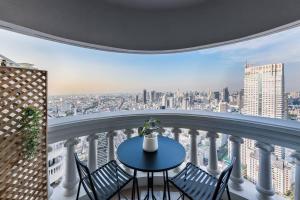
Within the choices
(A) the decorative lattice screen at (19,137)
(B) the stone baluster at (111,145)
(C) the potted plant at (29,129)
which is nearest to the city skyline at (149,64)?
(A) the decorative lattice screen at (19,137)

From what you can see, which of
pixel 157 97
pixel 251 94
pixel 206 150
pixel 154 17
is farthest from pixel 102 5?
pixel 206 150

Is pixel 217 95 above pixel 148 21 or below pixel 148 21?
below

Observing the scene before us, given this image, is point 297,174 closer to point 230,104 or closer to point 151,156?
point 230,104

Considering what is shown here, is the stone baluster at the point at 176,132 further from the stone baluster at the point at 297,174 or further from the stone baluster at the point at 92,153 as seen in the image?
the stone baluster at the point at 297,174

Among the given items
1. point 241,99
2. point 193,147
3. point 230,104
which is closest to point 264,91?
point 241,99

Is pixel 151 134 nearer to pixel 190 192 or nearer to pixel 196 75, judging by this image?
pixel 190 192

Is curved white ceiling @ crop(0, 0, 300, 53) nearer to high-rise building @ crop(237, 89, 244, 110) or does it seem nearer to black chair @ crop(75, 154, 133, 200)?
high-rise building @ crop(237, 89, 244, 110)
